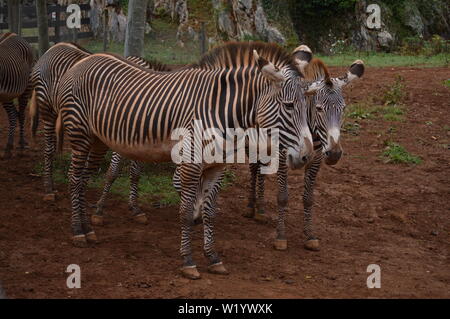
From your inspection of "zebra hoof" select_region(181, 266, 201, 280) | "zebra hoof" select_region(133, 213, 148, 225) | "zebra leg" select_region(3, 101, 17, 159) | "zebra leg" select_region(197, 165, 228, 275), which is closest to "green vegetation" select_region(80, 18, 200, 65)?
"zebra leg" select_region(3, 101, 17, 159)

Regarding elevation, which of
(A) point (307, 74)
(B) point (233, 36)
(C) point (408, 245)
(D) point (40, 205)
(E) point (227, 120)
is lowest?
(C) point (408, 245)

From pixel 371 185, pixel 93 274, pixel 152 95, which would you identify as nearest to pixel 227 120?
pixel 152 95

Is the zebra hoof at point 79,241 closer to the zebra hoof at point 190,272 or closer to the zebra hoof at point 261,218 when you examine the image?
the zebra hoof at point 190,272

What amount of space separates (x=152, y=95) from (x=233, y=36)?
580 inches

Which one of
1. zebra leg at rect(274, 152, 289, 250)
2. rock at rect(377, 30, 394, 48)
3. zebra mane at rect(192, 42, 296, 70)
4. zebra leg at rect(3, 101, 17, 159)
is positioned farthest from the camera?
rock at rect(377, 30, 394, 48)

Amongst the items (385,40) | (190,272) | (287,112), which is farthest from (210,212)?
(385,40)

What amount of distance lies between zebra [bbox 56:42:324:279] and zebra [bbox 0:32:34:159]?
11.7ft

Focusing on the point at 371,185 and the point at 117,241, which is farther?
the point at 371,185

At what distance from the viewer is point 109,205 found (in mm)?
8375

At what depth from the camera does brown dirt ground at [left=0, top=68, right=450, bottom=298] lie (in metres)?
5.76

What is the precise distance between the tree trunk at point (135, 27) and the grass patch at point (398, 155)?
15.0 feet

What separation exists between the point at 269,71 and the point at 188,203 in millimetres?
1468

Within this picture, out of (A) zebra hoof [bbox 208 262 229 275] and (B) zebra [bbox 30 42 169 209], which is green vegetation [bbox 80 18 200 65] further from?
(A) zebra hoof [bbox 208 262 229 275]
